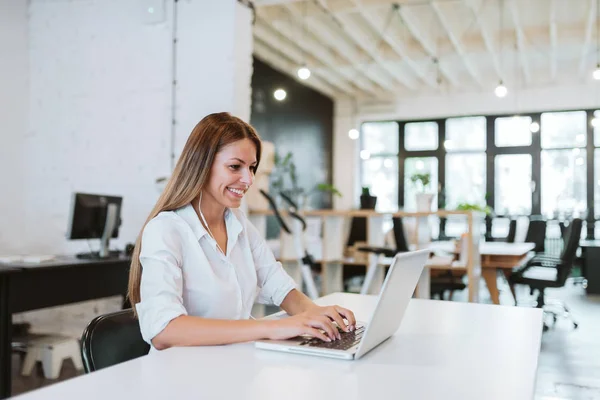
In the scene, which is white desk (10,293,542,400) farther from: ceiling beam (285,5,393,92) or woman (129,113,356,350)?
ceiling beam (285,5,393,92)

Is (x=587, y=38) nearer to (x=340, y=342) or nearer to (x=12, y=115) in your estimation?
(x=12, y=115)

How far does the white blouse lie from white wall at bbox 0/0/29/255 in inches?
138

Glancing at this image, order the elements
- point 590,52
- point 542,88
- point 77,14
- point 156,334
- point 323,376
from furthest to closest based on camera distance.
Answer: point 542,88 < point 590,52 < point 77,14 < point 156,334 < point 323,376

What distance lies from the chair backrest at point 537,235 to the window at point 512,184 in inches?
117

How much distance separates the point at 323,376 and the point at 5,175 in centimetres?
430

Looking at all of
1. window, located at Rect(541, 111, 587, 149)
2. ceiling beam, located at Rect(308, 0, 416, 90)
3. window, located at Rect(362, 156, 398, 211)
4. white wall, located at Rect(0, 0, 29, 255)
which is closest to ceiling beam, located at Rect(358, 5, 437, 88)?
ceiling beam, located at Rect(308, 0, 416, 90)

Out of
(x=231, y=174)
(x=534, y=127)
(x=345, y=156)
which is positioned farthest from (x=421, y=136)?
(x=231, y=174)

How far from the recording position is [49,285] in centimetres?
326

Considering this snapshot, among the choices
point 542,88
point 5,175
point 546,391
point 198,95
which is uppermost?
point 542,88

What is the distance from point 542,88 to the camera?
10.3 m

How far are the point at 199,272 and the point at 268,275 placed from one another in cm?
34

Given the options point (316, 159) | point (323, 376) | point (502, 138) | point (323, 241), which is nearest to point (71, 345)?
point (323, 241)

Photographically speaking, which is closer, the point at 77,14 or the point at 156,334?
the point at 156,334

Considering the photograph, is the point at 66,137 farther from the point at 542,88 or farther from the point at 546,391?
the point at 542,88
